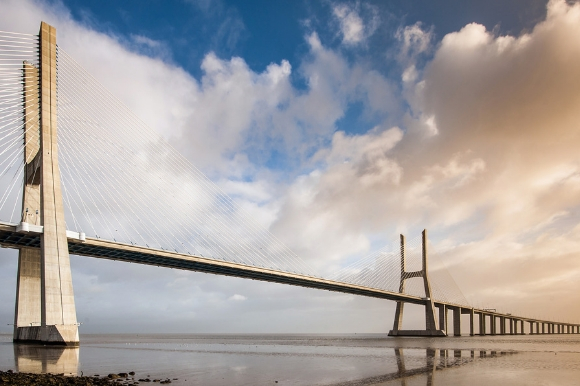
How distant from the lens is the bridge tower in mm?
33094

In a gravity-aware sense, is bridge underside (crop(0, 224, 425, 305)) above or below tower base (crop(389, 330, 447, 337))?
above

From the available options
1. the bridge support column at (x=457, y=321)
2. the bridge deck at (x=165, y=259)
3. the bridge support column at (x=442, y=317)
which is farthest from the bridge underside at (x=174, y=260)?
the bridge support column at (x=457, y=321)

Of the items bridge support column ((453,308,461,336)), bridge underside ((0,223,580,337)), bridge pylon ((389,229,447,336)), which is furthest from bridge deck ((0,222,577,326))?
bridge support column ((453,308,461,336))

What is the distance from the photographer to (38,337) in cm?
3475

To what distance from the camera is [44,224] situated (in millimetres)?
34062

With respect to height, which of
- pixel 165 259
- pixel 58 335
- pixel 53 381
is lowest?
pixel 58 335

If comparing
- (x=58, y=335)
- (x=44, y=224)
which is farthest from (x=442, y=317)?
(x=44, y=224)

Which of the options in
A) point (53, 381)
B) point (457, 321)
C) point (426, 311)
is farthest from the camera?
point (457, 321)

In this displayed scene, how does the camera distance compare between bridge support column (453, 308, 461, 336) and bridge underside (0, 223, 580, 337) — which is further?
bridge support column (453, 308, 461, 336)

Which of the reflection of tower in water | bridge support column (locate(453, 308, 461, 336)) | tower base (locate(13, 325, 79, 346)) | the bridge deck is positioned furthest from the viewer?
bridge support column (locate(453, 308, 461, 336))

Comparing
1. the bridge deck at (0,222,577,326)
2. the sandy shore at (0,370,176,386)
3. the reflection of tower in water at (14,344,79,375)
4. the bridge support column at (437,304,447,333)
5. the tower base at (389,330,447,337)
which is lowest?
the tower base at (389,330,447,337)

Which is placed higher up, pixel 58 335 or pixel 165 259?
pixel 165 259

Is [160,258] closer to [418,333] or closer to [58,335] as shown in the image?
[58,335]

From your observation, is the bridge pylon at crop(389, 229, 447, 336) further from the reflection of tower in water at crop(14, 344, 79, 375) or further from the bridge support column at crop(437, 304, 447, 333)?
the reflection of tower in water at crop(14, 344, 79, 375)
